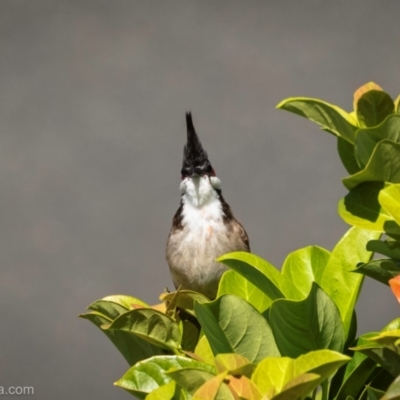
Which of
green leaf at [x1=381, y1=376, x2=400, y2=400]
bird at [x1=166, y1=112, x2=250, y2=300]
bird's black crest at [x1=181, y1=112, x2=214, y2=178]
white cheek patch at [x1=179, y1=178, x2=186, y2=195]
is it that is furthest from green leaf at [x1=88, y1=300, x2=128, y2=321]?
white cheek patch at [x1=179, y1=178, x2=186, y2=195]

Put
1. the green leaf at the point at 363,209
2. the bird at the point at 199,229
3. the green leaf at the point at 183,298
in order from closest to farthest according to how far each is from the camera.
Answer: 1. the green leaf at the point at 363,209
2. the green leaf at the point at 183,298
3. the bird at the point at 199,229

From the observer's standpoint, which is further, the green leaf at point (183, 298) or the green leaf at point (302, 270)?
the green leaf at point (183, 298)

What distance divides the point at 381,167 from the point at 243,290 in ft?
1.23

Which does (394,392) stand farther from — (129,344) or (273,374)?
(129,344)

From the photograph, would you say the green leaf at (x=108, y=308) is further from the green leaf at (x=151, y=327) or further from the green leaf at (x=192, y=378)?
the green leaf at (x=192, y=378)

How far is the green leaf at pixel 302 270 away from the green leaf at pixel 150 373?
0.23m

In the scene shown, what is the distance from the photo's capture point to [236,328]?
45.8 inches

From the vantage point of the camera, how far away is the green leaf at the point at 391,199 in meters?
1.08

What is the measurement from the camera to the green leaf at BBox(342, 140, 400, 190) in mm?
1114

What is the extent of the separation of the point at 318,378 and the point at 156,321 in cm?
45

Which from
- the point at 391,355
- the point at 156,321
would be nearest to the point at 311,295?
the point at 391,355

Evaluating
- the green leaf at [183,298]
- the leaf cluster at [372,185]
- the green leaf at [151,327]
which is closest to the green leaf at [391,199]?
the leaf cluster at [372,185]

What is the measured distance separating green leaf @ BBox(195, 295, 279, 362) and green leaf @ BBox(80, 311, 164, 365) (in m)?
0.28

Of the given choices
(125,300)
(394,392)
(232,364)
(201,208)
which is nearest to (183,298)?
(125,300)
